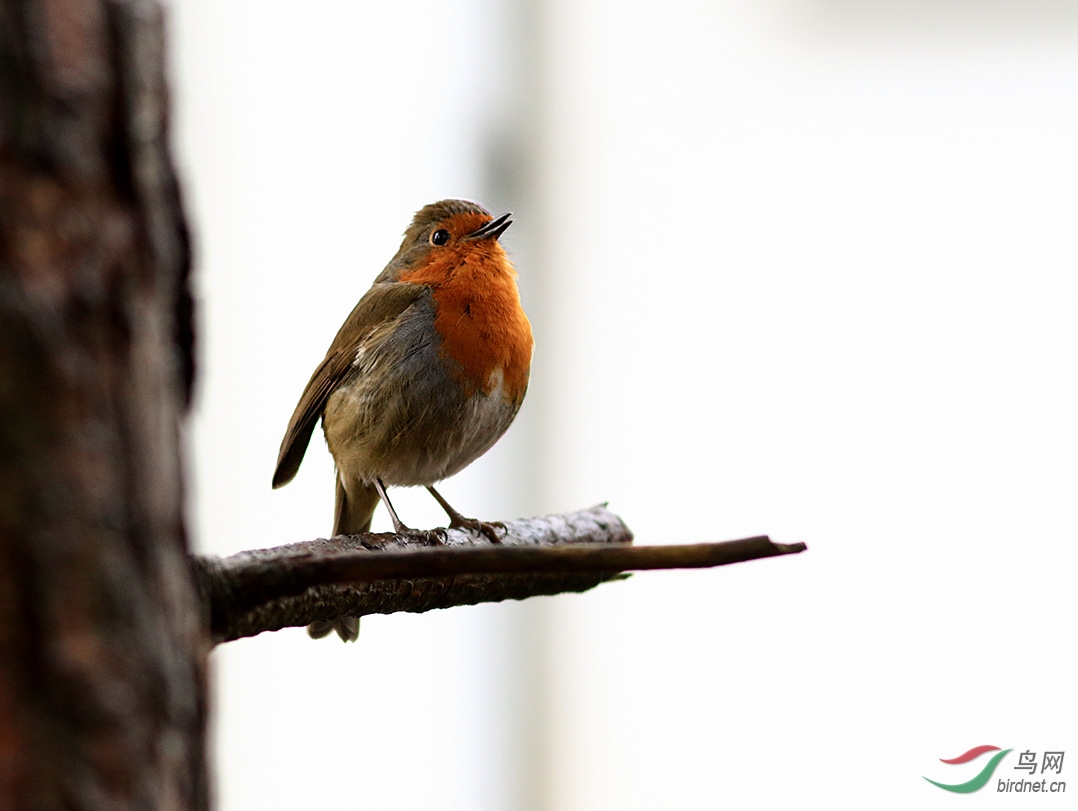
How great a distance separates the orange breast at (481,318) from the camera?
221 cm

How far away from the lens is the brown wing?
2361mm

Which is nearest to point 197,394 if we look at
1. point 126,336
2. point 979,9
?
point 126,336

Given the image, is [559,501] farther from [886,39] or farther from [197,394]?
[197,394]

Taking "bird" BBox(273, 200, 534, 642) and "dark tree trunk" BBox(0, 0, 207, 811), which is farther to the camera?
"bird" BBox(273, 200, 534, 642)

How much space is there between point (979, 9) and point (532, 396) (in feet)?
7.14

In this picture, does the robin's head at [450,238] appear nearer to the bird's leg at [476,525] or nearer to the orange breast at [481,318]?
the orange breast at [481,318]

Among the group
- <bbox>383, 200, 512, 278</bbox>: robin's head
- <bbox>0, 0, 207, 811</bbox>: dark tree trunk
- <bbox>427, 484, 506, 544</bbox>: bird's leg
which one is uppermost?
<bbox>383, 200, 512, 278</bbox>: robin's head

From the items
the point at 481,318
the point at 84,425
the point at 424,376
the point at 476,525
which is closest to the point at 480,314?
the point at 481,318

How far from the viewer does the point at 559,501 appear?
419cm

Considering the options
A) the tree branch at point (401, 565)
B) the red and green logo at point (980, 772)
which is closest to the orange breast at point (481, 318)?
the tree branch at point (401, 565)

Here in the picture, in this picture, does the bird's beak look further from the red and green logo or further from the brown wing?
the red and green logo

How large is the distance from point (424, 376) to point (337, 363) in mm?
307

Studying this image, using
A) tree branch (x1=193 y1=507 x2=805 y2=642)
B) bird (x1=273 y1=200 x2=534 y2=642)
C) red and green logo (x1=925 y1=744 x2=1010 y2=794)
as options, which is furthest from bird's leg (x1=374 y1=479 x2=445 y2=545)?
red and green logo (x1=925 y1=744 x2=1010 y2=794)

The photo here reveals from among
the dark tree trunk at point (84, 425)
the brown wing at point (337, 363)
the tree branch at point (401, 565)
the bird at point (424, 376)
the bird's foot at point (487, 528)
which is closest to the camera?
the dark tree trunk at point (84, 425)
